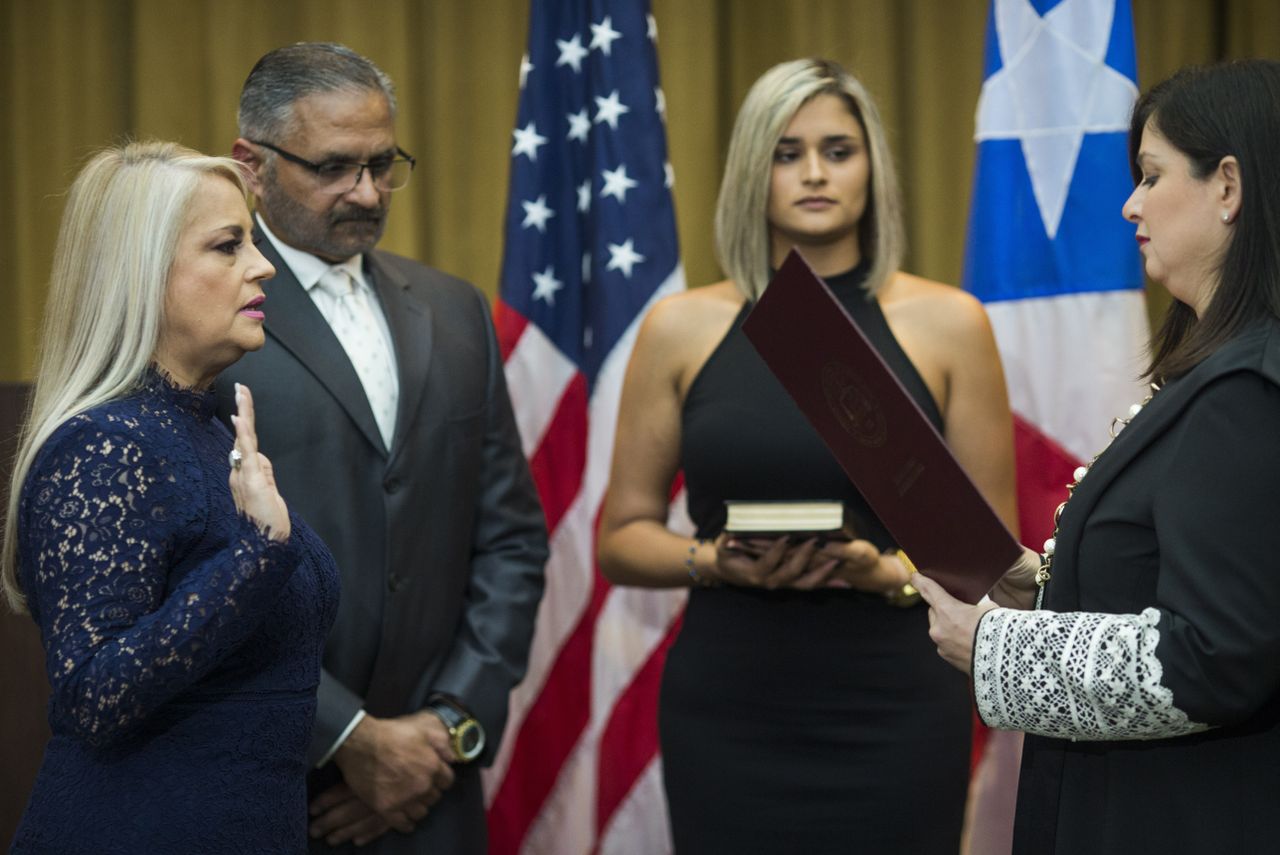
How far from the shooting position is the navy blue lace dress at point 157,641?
5.68 feet

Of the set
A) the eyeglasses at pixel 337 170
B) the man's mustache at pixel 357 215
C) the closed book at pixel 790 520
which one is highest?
the eyeglasses at pixel 337 170

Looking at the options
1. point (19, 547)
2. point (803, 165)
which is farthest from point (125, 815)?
point (803, 165)

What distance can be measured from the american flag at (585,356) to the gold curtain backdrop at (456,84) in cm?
51

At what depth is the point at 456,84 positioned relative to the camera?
4133 millimetres

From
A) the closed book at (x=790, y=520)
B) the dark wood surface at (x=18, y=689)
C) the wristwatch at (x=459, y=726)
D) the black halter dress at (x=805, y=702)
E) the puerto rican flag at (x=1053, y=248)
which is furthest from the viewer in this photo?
the puerto rican flag at (x=1053, y=248)

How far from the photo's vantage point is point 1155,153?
178cm

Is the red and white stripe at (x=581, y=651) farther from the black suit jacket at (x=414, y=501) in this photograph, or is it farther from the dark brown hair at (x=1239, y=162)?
the dark brown hair at (x=1239, y=162)

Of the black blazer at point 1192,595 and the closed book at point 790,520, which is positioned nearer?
the black blazer at point 1192,595

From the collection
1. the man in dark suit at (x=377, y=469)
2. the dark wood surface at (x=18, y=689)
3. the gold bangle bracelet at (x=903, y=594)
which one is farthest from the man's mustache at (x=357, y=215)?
the gold bangle bracelet at (x=903, y=594)

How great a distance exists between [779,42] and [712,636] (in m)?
2.02

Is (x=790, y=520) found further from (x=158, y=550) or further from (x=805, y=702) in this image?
(x=158, y=550)

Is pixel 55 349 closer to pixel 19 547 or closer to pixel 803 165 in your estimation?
pixel 19 547

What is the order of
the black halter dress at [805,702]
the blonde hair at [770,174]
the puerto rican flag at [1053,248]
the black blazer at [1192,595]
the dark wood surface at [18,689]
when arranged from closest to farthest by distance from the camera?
the black blazer at [1192,595] → the black halter dress at [805,702] → the blonde hair at [770,174] → the dark wood surface at [18,689] → the puerto rican flag at [1053,248]

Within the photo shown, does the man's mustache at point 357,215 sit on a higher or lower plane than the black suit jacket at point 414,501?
higher
